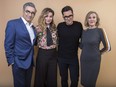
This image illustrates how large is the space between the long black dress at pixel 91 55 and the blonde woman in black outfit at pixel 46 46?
18.0 inches

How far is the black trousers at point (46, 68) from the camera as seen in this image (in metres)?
3.21

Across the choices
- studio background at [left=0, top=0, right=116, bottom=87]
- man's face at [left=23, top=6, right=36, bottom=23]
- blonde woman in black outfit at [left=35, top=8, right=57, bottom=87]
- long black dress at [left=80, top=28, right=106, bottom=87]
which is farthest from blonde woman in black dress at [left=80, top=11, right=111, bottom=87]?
man's face at [left=23, top=6, right=36, bottom=23]

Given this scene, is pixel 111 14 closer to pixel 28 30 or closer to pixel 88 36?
pixel 88 36

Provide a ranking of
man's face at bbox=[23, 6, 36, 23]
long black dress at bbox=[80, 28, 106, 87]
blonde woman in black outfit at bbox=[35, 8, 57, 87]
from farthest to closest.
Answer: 1. blonde woman in black outfit at bbox=[35, 8, 57, 87]
2. long black dress at bbox=[80, 28, 106, 87]
3. man's face at bbox=[23, 6, 36, 23]

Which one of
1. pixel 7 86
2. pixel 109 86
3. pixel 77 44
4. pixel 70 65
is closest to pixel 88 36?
pixel 77 44

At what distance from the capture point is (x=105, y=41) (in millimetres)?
3049

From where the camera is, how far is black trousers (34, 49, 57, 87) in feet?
10.5

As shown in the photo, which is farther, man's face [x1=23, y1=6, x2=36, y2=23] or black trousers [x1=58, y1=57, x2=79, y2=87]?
black trousers [x1=58, y1=57, x2=79, y2=87]

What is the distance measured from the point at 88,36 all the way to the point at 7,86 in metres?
1.77

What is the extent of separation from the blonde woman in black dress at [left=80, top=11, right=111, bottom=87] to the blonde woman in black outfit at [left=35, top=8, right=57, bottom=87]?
455 millimetres

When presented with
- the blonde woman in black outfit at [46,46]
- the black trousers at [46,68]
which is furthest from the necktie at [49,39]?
the black trousers at [46,68]

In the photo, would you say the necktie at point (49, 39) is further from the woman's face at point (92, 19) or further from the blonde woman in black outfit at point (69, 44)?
the woman's face at point (92, 19)

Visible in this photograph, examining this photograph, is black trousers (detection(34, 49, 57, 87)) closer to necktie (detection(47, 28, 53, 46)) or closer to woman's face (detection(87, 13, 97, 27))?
necktie (detection(47, 28, 53, 46))

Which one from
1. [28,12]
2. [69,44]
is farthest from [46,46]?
[28,12]
